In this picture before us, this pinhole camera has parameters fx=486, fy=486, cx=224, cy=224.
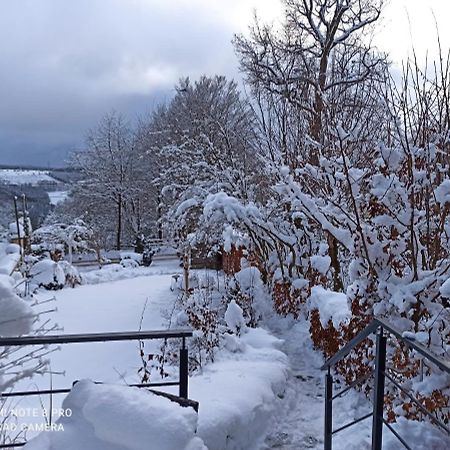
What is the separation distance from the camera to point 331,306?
481 cm

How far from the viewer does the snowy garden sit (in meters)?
2.33

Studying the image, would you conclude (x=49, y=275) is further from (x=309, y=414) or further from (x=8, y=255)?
(x=8, y=255)

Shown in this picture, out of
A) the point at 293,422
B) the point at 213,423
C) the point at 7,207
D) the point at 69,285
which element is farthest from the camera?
the point at 7,207

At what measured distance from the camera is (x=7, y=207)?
66.3 feet

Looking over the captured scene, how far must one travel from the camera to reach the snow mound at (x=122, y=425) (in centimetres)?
164

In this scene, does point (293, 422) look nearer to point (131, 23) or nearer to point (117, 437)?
point (117, 437)

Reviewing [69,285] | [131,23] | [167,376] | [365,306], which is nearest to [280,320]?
[167,376]

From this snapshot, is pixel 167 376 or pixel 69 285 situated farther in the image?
pixel 69 285

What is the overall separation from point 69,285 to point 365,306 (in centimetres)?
965

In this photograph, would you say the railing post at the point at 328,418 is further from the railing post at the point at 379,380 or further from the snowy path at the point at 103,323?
the snowy path at the point at 103,323

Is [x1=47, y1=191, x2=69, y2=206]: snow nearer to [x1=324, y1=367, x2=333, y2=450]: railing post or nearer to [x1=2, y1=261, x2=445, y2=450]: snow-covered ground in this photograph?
[x1=2, y1=261, x2=445, y2=450]: snow-covered ground

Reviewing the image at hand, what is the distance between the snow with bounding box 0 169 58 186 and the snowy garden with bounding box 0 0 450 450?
528 inches

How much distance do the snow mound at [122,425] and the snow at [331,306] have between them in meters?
2.90

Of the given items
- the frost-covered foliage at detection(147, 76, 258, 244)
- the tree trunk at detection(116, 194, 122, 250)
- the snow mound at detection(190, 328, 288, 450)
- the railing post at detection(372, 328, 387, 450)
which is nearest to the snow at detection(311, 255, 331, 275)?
the snow mound at detection(190, 328, 288, 450)
